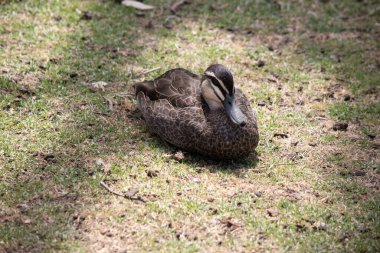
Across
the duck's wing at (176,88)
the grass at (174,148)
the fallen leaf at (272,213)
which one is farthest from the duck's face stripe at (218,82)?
the fallen leaf at (272,213)

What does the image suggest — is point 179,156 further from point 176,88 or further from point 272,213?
point 272,213

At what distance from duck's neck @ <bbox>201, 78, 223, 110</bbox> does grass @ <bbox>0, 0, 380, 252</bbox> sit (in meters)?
0.58

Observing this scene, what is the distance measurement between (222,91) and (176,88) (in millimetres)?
595

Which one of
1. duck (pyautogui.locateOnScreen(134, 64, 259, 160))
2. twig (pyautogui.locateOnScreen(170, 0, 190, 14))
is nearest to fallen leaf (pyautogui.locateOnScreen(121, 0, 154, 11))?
twig (pyautogui.locateOnScreen(170, 0, 190, 14))

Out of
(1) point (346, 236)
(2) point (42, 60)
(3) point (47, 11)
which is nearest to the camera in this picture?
(1) point (346, 236)

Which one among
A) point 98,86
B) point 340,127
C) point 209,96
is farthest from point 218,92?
point 98,86

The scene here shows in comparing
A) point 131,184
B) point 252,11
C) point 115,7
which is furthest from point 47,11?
point 131,184

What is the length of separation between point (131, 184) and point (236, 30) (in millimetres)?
3855

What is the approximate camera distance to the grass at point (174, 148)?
17.0 feet

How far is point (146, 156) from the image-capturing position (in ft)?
20.1

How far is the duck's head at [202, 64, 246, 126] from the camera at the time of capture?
598 cm

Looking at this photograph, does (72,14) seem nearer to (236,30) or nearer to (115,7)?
(115,7)

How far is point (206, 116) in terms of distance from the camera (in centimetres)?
612

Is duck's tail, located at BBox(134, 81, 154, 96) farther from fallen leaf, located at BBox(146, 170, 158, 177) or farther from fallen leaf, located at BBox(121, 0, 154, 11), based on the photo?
fallen leaf, located at BBox(121, 0, 154, 11)
